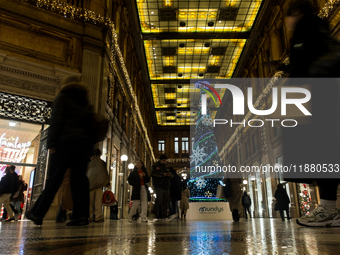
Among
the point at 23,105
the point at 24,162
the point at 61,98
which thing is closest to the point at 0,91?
the point at 23,105

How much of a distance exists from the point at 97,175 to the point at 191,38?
1527 centimetres

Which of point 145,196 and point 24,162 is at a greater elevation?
point 24,162

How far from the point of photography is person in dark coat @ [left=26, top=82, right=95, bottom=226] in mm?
2797

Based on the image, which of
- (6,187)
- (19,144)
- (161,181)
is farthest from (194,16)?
(6,187)

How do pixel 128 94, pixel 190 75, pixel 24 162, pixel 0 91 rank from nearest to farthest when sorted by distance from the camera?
pixel 0 91 → pixel 24 162 → pixel 128 94 → pixel 190 75

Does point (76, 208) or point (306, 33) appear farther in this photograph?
point (76, 208)

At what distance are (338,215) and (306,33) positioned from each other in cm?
152

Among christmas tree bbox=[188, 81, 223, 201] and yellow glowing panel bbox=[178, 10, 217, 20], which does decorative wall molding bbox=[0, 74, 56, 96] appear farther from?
yellow glowing panel bbox=[178, 10, 217, 20]

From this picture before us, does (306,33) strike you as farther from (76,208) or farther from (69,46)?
(69,46)

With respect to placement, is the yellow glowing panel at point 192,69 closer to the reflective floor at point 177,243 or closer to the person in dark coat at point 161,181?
the person in dark coat at point 161,181

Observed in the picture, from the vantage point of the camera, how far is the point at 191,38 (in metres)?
17.8

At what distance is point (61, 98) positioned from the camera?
2.92 m

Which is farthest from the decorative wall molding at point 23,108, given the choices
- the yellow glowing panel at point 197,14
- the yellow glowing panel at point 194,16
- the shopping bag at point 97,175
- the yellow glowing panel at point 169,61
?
the yellow glowing panel at point 169,61

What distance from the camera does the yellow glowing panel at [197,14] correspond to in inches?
628
